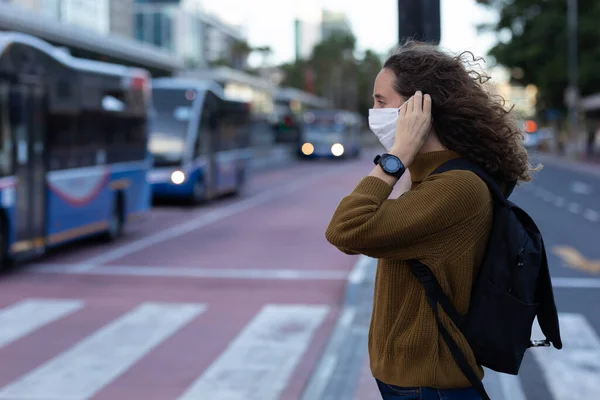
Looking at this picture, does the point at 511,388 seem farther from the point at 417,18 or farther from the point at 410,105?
the point at 410,105

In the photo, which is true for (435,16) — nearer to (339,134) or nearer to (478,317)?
(478,317)

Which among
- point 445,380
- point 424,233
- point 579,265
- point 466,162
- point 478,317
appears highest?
point 466,162

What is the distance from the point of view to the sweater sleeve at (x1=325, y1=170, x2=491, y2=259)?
2.55 metres

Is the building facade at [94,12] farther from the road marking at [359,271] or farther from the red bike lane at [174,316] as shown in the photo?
the road marking at [359,271]

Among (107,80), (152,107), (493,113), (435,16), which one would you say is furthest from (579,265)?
(152,107)

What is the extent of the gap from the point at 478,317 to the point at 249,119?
2856 centimetres

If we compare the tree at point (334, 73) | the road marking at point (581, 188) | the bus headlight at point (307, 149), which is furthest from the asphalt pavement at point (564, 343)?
the tree at point (334, 73)

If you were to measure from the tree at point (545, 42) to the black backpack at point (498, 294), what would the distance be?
57628mm

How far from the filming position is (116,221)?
1656 cm

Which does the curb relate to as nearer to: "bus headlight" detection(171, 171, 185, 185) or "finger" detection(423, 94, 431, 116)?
"bus headlight" detection(171, 171, 185, 185)

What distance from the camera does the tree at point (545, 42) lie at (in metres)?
60.0

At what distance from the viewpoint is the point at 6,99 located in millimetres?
12266

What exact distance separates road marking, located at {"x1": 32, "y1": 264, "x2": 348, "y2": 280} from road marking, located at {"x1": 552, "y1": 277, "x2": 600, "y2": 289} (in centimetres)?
250

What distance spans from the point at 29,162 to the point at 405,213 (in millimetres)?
10847
